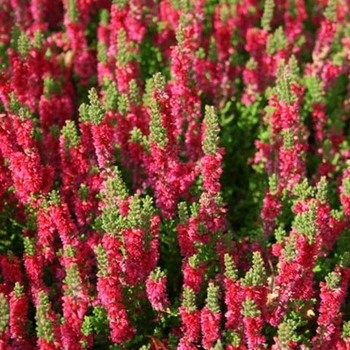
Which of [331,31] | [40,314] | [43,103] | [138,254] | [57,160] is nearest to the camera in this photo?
[40,314]

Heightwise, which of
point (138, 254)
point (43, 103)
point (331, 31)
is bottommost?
point (138, 254)

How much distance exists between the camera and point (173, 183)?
3.85 metres

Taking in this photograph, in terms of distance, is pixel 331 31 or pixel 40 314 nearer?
pixel 40 314

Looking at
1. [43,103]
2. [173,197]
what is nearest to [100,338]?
[173,197]

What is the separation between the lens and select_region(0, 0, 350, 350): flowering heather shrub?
11.3ft

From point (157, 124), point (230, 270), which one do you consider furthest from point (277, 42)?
point (230, 270)

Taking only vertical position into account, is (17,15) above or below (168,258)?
above

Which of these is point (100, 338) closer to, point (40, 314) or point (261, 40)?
point (40, 314)

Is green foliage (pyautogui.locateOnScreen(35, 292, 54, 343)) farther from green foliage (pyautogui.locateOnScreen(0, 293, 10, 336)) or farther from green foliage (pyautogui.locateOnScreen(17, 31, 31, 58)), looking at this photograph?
green foliage (pyautogui.locateOnScreen(17, 31, 31, 58))

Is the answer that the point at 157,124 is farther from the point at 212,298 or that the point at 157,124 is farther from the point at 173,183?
the point at 212,298

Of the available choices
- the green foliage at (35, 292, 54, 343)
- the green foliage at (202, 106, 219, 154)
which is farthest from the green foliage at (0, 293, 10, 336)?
the green foliage at (202, 106, 219, 154)

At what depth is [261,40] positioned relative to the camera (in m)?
5.05

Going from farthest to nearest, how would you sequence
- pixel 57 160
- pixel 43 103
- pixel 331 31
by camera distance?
pixel 331 31, pixel 43 103, pixel 57 160

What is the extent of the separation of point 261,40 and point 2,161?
2152mm
